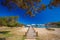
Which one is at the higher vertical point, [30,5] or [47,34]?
[30,5]

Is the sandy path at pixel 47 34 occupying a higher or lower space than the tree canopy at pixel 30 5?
lower

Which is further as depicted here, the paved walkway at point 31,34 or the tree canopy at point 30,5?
the tree canopy at point 30,5

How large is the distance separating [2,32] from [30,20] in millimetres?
678

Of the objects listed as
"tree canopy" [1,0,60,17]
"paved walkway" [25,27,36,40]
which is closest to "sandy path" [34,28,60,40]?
"paved walkway" [25,27,36,40]

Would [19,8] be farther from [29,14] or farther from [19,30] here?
[19,30]

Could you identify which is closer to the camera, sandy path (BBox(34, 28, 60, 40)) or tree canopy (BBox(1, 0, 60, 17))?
sandy path (BBox(34, 28, 60, 40))

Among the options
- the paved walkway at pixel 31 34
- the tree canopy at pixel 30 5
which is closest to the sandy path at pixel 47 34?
the paved walkway at pixel 31 34

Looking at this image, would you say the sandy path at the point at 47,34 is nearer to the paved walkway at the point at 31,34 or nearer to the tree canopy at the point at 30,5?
the paved walkway at the point at 31,34

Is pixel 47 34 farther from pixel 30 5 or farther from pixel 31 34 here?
pixel 30 5

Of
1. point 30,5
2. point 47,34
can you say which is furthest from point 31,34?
point 30,5

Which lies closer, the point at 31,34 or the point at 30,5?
the point at 31,34

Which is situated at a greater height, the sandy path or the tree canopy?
Answer: the tree canopy

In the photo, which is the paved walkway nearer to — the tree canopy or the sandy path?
the sandy path

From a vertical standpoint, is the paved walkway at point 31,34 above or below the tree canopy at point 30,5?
below
